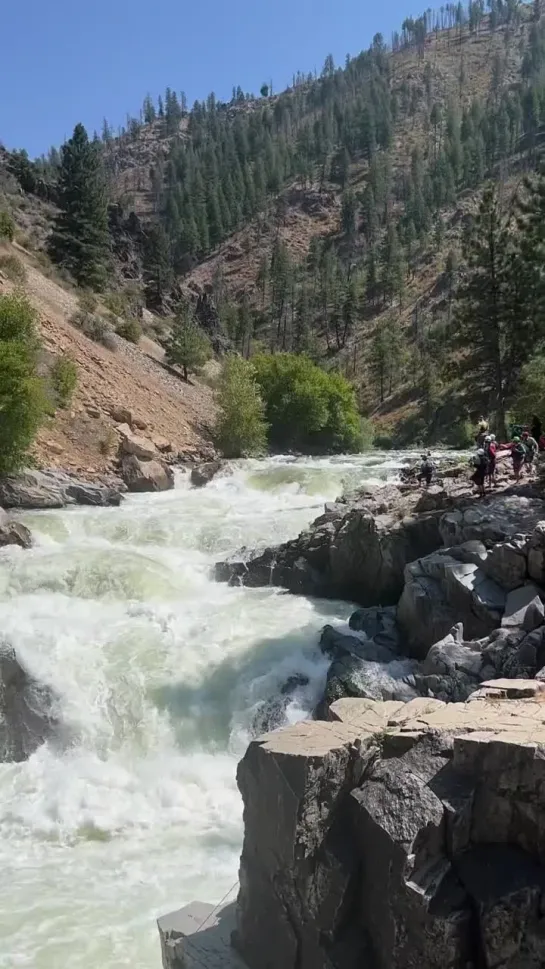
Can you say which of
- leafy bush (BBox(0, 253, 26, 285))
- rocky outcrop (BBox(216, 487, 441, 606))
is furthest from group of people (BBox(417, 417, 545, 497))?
leafy bush (BBox(0, 253, 26, 285))

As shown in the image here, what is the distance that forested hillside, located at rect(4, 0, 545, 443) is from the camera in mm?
68625

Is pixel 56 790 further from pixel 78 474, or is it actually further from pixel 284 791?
pixel 78 474

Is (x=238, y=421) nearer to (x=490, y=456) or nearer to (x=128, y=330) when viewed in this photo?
(x=128, y=330)

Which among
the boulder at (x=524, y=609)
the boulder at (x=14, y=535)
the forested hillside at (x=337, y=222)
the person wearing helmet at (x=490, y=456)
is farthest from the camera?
the forested hillside at (x=337, y=222)

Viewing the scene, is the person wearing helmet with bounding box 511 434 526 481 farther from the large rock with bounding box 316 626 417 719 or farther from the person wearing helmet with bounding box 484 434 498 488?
the large rock with bounding box 316 626 417 719

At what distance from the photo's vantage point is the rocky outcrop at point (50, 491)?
25.2 m

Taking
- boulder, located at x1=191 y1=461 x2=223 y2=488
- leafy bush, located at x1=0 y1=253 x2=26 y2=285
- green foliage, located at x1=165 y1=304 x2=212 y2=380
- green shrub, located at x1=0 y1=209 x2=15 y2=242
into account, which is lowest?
boulder, located at x1=191 y1=461 x2=223 y2=488

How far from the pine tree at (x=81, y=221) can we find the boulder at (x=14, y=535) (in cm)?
3570

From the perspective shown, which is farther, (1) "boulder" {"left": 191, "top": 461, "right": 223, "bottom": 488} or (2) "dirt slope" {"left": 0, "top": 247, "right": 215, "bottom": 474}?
(1) "boulder" {"left": 191, "top": 461, "right": 223, "bottom": 488}

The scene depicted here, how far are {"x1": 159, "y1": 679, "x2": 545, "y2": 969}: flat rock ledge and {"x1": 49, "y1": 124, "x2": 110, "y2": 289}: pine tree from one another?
167 ft

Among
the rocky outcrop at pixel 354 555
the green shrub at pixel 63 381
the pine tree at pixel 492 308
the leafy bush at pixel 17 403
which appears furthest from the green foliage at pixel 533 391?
the green shrub at pixel 63 381

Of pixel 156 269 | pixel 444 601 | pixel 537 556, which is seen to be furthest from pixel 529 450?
pixel 156 269

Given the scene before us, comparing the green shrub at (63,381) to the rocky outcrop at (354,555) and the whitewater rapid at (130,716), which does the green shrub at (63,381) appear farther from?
the rocky outcrop at (354,555)

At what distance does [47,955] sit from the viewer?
898cm
